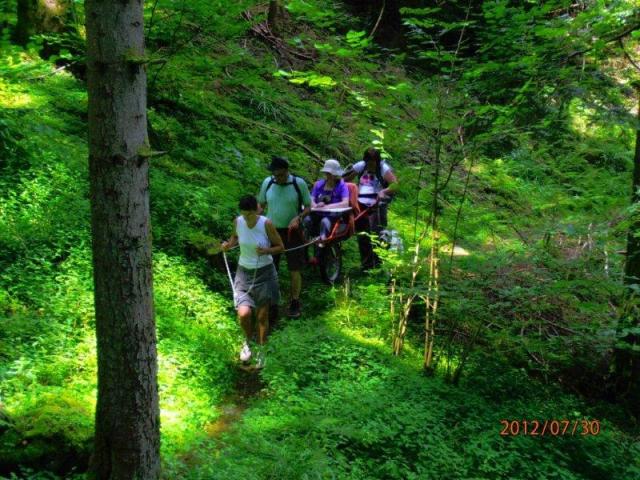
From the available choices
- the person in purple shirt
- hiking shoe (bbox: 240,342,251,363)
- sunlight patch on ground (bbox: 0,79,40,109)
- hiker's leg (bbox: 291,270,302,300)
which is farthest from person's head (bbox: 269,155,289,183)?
sunlight patch on ground (bbox: 0,79,40,109)

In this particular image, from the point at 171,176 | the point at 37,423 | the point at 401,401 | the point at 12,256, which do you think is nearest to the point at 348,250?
the point at 171,176

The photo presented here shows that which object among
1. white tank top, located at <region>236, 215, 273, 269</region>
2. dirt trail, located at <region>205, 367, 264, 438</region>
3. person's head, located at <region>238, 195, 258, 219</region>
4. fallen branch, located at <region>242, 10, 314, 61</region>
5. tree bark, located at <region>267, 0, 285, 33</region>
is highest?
tree bark, located at <region>267, 0, 285, 33</region>

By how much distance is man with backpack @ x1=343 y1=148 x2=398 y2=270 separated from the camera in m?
9.02

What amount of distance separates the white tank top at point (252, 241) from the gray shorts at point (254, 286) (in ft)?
0.29

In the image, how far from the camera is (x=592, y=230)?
5.19m

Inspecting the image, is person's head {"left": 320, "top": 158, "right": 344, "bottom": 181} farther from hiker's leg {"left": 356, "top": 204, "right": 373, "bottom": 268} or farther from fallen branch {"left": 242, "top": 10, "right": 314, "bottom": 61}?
fallen branch {"left": 242, "top": 10, "right": 314, "bottom": 61}

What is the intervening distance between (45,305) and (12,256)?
3.17 feet

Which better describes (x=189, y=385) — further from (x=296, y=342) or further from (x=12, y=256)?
(x=12, y=256)

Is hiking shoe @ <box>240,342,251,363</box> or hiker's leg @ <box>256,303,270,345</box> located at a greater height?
hiker's leg @ <box>256,303,270,345</box>

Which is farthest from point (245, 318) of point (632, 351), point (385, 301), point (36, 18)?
point (36, 18)

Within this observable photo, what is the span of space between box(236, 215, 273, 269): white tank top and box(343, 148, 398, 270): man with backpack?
121 inches

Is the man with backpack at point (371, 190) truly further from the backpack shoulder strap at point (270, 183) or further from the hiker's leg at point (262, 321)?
the hiker's leg at point (262, 321)
